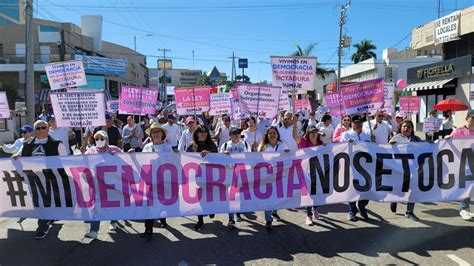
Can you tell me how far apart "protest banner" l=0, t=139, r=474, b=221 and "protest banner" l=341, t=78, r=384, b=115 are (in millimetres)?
1929

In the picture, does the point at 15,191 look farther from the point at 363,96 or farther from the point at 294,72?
Result: the point at 363,96

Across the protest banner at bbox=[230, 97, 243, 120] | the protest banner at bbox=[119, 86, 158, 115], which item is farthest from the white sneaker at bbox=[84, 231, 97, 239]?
the protest banner at bbox=[230, 97, 243, 120]

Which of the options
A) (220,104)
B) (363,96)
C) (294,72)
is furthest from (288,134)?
(220,104)

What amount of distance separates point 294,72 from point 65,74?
5109 mm

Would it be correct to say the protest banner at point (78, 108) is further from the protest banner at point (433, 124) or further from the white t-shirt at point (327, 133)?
the protest banner at point (433, 124)

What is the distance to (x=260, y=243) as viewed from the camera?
556 centimetres

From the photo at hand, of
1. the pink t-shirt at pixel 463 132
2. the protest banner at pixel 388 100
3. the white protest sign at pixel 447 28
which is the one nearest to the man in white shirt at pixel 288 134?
the pink t-shirt at pixel 463 132

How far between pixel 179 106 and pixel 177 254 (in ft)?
20.8

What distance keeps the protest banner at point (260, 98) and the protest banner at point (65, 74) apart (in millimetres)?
3793

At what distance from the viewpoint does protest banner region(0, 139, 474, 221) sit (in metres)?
5.57

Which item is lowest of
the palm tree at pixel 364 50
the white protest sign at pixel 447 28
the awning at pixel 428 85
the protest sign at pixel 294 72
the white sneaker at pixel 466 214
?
the white sneaker at pixel 466 214

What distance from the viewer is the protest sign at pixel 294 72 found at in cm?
809

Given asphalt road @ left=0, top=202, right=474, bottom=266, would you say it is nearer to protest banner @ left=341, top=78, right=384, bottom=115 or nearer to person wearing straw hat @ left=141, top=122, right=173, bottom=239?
person wearing straw hat @ left=141, top=122, right=173, bottom=239

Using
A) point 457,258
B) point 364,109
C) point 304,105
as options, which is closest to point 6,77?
point 304,105
